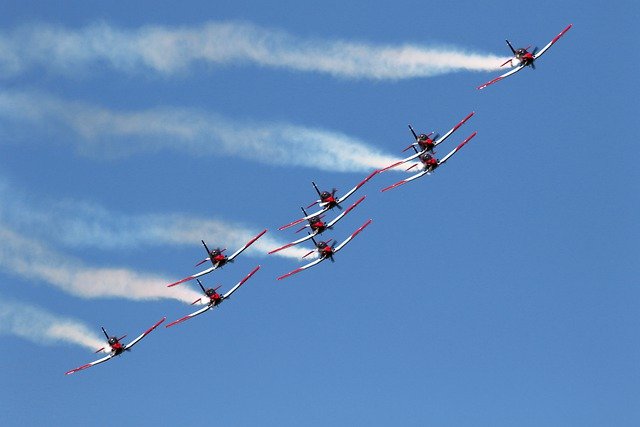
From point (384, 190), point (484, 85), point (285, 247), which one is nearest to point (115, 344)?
point (285, 247)

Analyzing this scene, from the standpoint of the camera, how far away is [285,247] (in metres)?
160

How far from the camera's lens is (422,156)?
158375 mm

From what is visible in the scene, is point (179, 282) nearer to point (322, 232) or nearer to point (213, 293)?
point (213, 293)

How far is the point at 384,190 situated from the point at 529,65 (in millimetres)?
17115

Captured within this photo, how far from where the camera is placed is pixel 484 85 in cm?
15550

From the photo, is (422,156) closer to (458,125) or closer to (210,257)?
(458,125)

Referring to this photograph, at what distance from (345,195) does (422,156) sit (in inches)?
309

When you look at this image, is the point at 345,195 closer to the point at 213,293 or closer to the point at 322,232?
the point at 322,232

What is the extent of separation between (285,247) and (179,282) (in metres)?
10.2

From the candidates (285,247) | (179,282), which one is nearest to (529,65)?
(285,247)

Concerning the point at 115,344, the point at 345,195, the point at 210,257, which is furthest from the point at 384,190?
the point at 115,344

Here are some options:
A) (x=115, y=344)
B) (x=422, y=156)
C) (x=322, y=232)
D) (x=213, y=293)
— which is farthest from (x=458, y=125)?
(x=115, y=344)

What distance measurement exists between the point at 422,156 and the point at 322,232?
11384mm

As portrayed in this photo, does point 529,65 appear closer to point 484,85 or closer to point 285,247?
point 484,85
